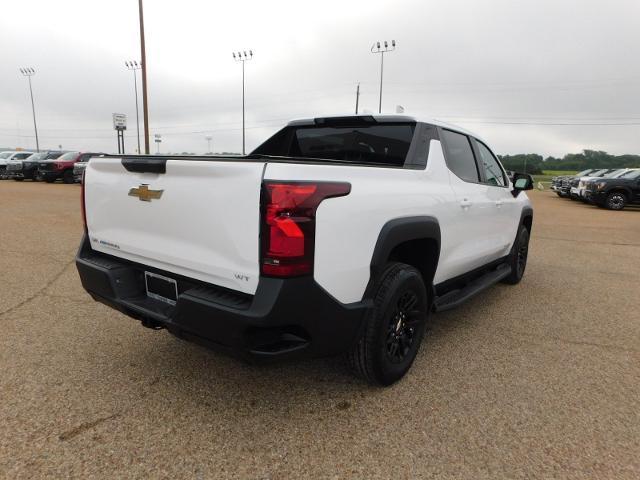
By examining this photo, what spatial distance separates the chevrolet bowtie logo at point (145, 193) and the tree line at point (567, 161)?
40691mm

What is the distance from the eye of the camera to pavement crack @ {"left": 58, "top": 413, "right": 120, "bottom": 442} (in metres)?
2.25

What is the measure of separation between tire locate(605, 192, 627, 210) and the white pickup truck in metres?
16.0

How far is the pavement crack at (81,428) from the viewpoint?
2247mm

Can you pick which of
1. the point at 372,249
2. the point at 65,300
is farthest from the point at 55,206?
the point at 372,249

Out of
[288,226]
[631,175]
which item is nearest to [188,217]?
[288,226]

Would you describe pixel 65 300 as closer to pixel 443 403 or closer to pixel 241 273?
pixel 241 273

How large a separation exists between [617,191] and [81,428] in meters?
18.8

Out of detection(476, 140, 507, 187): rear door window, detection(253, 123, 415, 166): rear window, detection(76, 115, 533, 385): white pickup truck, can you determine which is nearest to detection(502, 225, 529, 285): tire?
detection(476, 140, 507, 187): rear door window

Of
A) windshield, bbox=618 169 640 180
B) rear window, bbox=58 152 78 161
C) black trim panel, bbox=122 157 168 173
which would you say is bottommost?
rear window, bbox=58 152 78 161

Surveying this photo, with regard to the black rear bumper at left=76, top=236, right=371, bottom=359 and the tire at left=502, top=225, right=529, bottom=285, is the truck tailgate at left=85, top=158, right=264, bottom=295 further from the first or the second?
the tire at left=502, top=225, right=529, bottom=285

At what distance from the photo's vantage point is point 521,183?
15.7ft

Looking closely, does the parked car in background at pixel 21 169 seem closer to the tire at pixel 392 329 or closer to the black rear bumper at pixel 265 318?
the black rear bumper at pixel 265 318

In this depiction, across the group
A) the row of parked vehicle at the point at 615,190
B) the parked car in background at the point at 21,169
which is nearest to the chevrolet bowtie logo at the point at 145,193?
the row of parked vehicle at the point at 615,190

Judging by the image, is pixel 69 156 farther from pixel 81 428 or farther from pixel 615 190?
pixel 615 190
